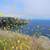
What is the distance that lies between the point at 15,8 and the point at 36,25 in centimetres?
40

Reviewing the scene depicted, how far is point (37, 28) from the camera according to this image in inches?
82.4

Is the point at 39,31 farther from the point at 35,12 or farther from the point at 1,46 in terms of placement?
the point at 1,46

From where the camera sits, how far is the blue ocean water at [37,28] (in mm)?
2055

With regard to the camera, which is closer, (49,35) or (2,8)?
(49,35)

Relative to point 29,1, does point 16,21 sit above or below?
below

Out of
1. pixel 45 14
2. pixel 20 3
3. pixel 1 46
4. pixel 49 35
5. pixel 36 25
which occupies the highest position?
pixel 20 3

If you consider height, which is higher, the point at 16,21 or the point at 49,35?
the point at 16,21

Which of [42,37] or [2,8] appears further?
[2,8]

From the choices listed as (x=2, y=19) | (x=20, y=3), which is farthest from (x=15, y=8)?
(x=2, y=19)

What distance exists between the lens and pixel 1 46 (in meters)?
2.01

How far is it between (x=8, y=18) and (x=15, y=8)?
18 cm

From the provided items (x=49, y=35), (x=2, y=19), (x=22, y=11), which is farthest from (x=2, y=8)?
(x=49, y=35)

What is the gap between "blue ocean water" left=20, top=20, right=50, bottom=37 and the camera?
2055mm

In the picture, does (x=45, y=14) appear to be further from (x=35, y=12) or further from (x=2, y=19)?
(x=2, y=19)
